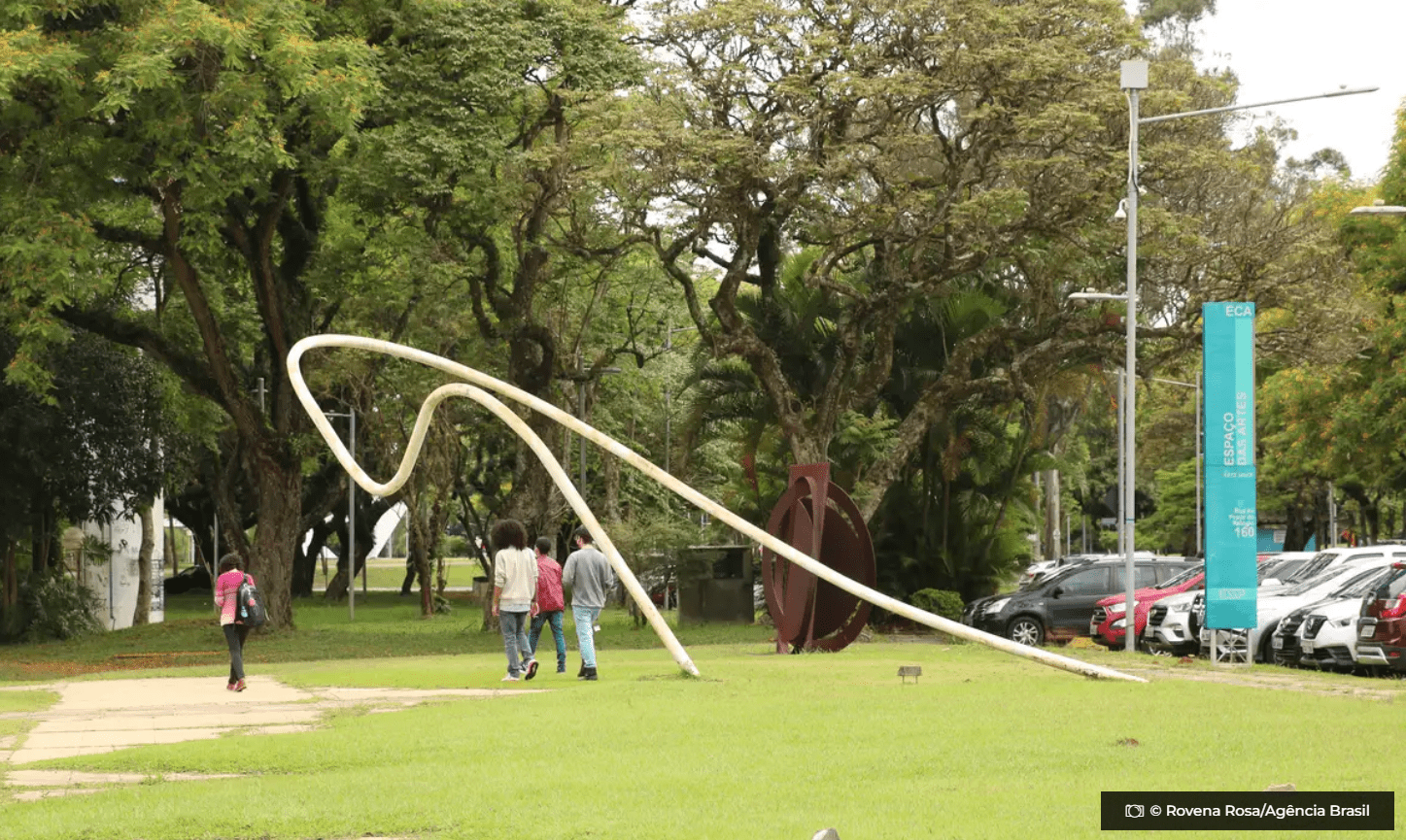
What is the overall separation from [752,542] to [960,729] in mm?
26040

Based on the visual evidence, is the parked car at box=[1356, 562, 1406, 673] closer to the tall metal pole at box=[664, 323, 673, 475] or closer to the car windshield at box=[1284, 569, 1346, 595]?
the car windshield at box=[1284, 569, 1346, 595]

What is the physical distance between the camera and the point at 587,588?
63.1 feet

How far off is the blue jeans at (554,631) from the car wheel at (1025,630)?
11506 millimetres

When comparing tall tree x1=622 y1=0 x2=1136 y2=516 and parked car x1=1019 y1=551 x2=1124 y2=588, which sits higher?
tall tree x1=622 y1=0 x2=1136 y2=516

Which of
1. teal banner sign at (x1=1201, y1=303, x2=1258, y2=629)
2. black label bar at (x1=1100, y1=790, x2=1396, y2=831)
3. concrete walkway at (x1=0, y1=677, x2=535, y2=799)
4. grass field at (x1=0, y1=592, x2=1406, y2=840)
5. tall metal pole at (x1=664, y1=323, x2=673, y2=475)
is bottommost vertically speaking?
concrete walkway at (x1=0, y1=677, x2=535, y2=799)

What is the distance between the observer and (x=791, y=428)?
31656 millimetres

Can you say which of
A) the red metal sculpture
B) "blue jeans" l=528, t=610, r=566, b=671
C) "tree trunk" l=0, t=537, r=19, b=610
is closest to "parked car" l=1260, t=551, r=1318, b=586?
the red metal sculpture

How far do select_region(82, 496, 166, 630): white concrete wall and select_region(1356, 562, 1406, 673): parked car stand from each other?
27180 mm

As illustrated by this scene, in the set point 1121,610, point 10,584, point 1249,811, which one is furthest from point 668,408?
point 1249,811

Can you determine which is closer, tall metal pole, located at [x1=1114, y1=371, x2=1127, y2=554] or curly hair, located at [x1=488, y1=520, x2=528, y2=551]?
curly hair, located at [x1=488, y1=520, x2=528, y2=551]

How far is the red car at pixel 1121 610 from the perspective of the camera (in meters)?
27.3

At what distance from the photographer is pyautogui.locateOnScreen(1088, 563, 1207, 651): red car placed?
27344 millimetres

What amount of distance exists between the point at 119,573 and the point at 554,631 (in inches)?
1034

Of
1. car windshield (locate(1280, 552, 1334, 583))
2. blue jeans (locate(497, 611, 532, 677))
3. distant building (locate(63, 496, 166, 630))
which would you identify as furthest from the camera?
distant building (locate(63, 496, 166, 630))
